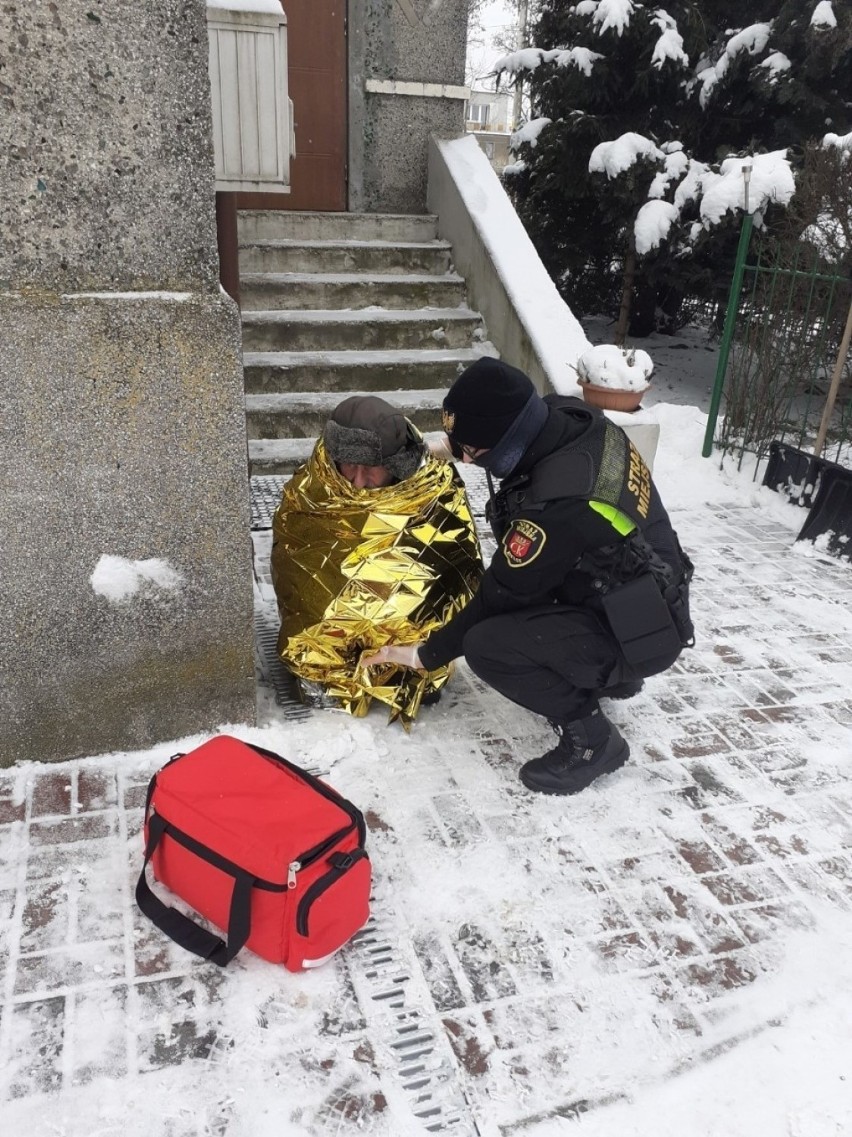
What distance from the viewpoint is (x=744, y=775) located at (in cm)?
282

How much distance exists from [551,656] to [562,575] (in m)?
0.26

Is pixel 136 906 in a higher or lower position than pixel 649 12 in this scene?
lower

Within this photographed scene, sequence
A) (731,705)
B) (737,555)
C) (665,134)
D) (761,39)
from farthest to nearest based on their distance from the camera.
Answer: (665,134), (761,39), (737,555), (731,705)

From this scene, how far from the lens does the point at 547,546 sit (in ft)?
7.82

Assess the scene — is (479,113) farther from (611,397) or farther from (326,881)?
(326,881)

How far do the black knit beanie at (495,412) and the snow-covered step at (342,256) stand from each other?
387 centimetres

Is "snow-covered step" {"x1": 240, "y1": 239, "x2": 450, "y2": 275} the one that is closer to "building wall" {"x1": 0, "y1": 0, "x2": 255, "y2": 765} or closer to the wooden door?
the wooden door

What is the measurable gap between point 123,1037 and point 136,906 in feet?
1.23

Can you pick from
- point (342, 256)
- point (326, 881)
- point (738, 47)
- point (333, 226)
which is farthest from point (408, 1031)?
point (738, 47)

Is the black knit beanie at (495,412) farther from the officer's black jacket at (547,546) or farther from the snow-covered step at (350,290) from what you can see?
the snow-covered step at (350,290)

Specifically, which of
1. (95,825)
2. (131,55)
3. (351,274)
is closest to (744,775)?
(95,825)

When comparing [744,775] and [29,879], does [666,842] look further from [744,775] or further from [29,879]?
[29,879]

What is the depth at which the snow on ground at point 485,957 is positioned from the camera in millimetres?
1770

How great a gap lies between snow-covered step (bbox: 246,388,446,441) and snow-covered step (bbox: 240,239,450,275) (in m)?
1.13
